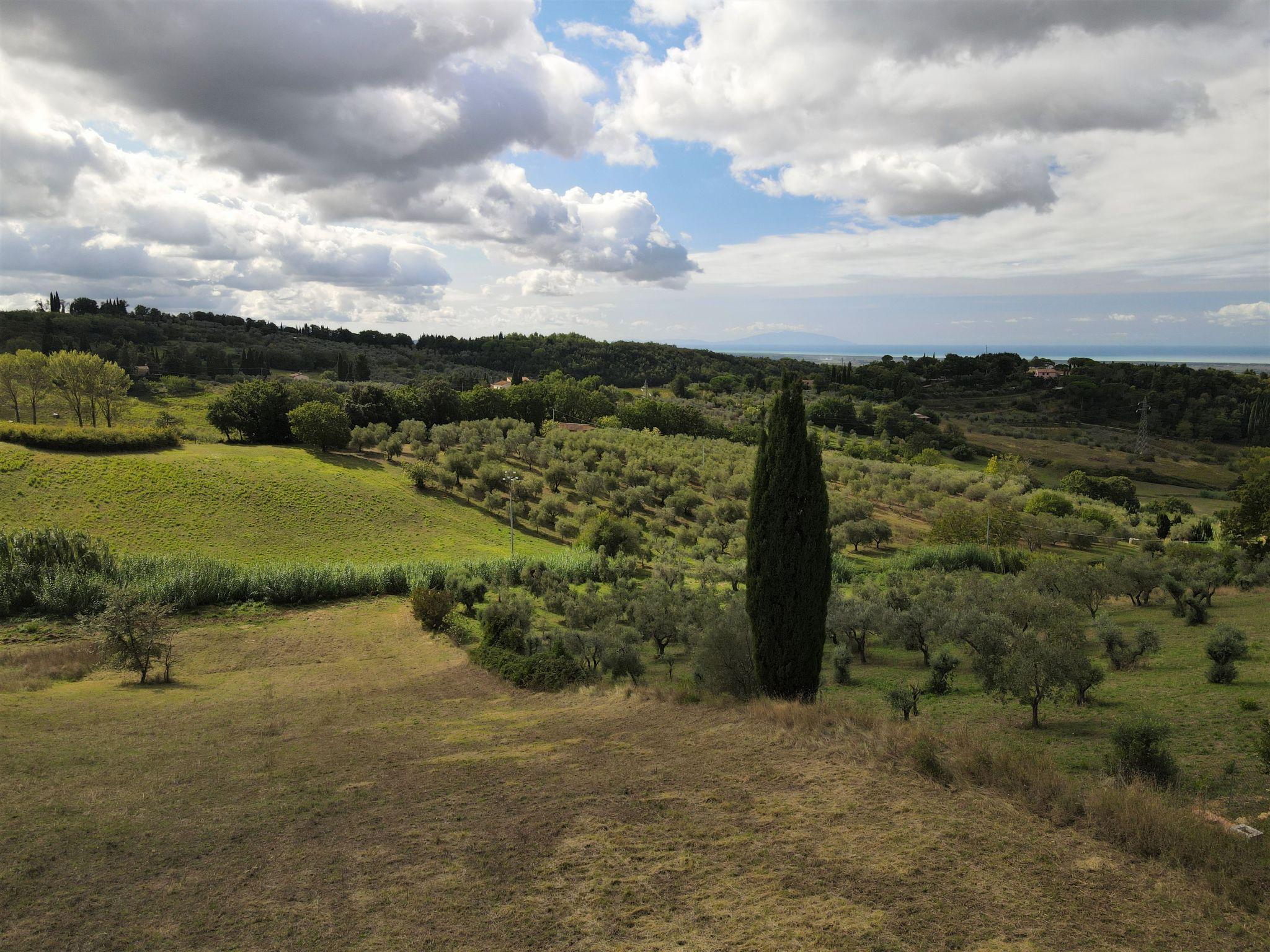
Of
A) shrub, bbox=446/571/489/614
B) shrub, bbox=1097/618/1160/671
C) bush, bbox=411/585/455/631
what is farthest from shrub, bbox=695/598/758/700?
shrub, bbox=446/571/489/614

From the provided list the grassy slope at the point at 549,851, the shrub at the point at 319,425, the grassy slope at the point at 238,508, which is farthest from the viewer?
the shrub at the point at 319,425

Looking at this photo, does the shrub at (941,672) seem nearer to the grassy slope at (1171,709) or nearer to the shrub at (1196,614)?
the grassy slope at (1171,709)

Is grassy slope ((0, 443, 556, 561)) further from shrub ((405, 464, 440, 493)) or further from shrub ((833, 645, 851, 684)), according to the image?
shrub ((833, 645, 851, 684))

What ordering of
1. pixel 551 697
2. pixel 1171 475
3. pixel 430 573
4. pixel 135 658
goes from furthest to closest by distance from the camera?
pixel 1171 475, pixel 430 573, pixel 135 658, pixel 551 697

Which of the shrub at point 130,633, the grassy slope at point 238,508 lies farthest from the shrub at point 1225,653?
the grassy slope at point 238,508

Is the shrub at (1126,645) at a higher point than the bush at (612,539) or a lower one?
higher

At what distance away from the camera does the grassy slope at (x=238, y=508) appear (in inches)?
1750

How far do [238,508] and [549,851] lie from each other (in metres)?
49.1

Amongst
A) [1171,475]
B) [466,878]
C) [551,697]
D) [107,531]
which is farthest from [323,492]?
[1171,475]

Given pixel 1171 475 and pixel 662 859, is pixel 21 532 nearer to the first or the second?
pixel 662 859

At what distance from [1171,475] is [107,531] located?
108266 mm

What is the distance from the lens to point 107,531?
43.4 meters

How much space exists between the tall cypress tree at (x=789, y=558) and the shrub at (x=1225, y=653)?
1086cm

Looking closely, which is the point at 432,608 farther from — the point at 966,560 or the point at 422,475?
the point at 966,560
